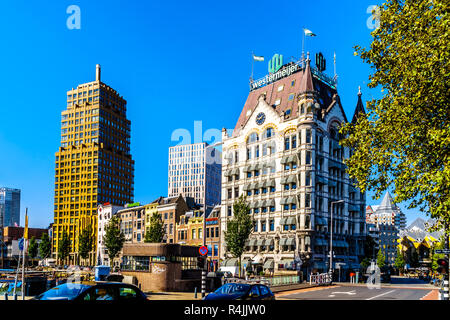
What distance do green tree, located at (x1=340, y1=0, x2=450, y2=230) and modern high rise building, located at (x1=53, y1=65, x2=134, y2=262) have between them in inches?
5794

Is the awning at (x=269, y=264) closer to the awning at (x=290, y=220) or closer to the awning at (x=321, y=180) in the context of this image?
the awning at (x=290, y=220)

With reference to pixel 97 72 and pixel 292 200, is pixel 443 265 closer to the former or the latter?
pixel 292 200

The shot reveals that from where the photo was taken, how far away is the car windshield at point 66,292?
13343 millimetres

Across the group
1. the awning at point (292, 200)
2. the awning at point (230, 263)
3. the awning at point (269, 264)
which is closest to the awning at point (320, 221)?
the awning at point (292, 200)

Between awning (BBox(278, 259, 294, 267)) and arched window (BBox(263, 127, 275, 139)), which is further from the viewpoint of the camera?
arched window (BBox(263, 127, 275, 139))

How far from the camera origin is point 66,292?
13594mm

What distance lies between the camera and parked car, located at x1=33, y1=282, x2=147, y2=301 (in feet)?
43.7

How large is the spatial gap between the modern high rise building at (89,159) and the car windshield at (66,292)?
150313 millimetres

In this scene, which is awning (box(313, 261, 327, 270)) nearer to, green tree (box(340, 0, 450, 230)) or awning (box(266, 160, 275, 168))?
awning (box(266, 160, 275, 168))

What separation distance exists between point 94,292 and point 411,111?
16.1 meters

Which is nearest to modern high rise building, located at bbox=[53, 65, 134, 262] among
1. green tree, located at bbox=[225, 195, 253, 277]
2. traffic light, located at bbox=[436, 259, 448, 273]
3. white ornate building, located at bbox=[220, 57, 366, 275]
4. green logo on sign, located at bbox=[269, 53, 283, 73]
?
white ornate building, located at bbox=[220, 57, 366, 275]

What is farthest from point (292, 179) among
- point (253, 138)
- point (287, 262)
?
point (253, 138)
